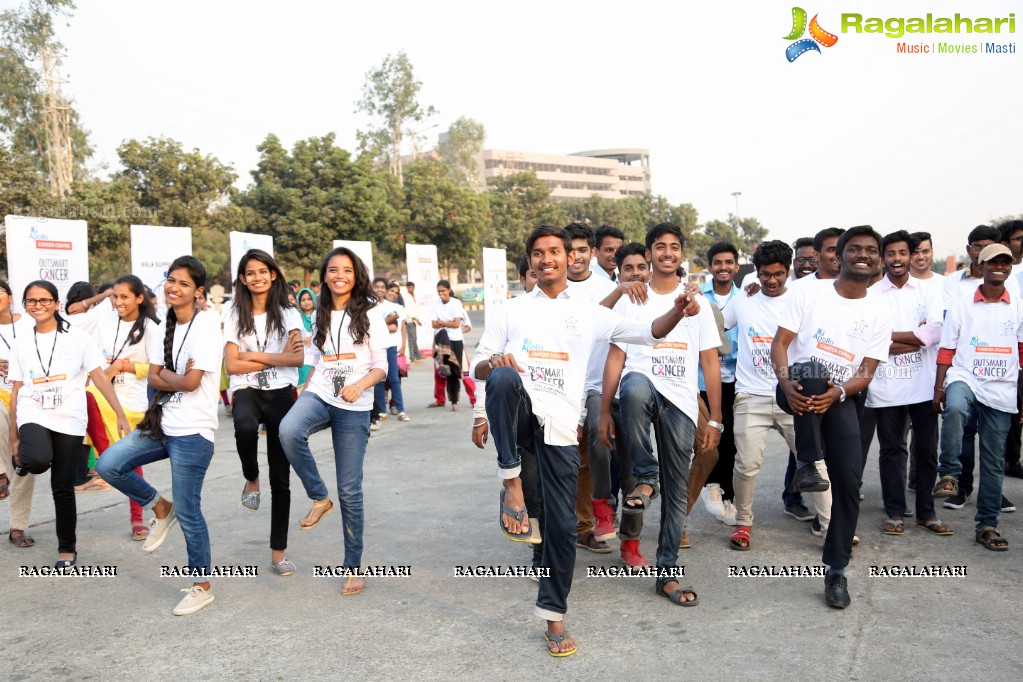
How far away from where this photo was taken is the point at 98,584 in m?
5.15

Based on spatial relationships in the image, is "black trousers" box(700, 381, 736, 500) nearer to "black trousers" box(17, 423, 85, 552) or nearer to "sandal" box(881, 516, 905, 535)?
"sandal" box(881, 516, 905, 535)

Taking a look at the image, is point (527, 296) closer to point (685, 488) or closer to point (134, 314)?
point (685, 488)

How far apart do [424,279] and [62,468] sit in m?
16.0

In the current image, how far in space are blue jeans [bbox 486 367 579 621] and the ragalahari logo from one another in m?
11.3

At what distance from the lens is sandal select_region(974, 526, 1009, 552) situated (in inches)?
209

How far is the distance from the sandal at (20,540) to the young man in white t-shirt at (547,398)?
394cm

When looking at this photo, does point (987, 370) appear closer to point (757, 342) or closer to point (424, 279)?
point (757, 342)

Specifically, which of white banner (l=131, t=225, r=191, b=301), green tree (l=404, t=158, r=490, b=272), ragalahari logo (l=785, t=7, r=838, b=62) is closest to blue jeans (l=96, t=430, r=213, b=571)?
white banner (l=131, t=225, r=191, b=301)

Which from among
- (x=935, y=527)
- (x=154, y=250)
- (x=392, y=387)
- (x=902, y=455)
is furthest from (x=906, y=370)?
(x=154, y=250)

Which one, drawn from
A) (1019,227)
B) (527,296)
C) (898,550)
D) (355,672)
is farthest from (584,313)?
(1019,227)

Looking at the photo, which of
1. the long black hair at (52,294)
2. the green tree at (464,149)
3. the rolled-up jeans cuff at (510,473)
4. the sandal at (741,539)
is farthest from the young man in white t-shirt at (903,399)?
the green tree at (464,149)

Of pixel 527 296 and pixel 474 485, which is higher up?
pixel 527 296

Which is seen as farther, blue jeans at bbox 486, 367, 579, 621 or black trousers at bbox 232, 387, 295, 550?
black trousers at bbox 232, 387, 295, 550

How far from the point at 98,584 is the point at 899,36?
38.9 feet
